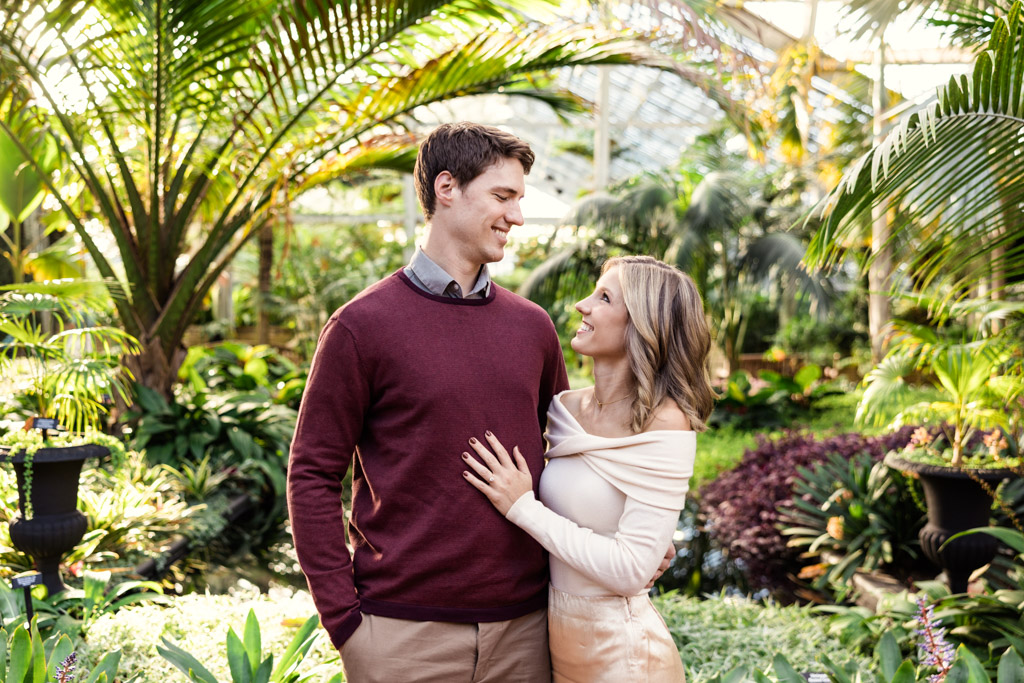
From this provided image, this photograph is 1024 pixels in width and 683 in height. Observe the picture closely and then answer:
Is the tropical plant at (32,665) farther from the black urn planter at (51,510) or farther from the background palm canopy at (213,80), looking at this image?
the background palm canopy at (213,80)

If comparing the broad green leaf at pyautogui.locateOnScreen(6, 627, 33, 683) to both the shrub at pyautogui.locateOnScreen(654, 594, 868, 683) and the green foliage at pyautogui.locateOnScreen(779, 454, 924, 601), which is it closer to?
the shrub at pyautogui.locateOnScreen(654, 594, 868, 683)

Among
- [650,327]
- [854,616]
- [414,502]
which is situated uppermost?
[650,327]

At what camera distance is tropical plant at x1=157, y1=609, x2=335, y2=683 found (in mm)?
2350

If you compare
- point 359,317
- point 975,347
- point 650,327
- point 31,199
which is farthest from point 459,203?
point 31,199

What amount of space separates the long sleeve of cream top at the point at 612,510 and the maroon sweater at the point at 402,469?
11 cm

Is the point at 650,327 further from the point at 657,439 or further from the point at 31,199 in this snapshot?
the point at 31,199

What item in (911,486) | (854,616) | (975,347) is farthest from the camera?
(911,486)

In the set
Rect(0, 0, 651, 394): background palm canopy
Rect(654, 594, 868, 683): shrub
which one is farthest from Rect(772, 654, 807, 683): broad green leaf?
Rect(0, 0, 651, 394): background palm canopy

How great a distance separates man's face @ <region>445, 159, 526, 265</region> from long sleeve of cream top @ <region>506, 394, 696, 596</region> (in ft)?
1.56

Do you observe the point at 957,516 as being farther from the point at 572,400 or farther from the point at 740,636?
the point at 572,400

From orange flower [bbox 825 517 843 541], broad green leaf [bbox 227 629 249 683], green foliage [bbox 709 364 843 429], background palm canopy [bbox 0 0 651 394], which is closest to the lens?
broad green leaf [bbox 227 629 249 683]

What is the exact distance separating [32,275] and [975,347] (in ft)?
23.7

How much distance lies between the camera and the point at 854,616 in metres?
3.49

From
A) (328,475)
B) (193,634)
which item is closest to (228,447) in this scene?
(193,634)
